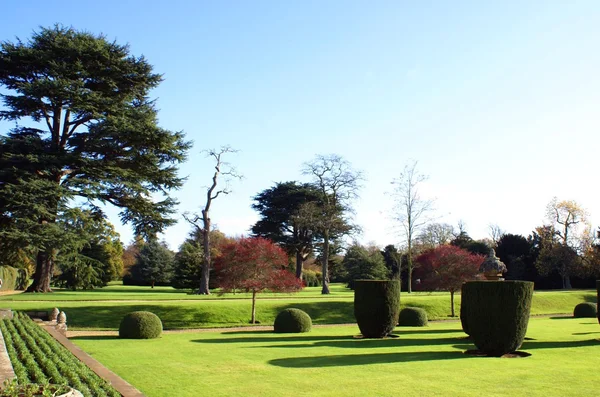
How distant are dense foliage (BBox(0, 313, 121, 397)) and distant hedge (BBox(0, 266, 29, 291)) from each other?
1273 inches

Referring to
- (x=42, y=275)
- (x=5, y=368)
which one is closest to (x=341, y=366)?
(x=5, y=368)

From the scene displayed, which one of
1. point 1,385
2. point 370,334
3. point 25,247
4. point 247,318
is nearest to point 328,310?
point 247,318

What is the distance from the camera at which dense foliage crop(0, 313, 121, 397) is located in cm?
907

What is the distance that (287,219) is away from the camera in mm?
62000

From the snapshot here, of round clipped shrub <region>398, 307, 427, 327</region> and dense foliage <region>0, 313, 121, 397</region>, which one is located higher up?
dense foliage <region>0, 313, 121, 397</region>

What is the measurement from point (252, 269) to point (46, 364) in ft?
54.8

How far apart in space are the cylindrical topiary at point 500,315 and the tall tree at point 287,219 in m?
46.3

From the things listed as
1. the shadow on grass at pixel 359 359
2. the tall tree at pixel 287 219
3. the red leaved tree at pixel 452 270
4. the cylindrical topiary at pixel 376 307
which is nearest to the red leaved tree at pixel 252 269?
the cylindrical topiary at pixel 376 307

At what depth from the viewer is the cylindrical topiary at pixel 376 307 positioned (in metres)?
20.0

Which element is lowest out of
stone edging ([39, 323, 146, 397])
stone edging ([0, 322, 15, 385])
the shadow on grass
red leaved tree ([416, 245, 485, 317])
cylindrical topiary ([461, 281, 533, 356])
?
the shadow on grass

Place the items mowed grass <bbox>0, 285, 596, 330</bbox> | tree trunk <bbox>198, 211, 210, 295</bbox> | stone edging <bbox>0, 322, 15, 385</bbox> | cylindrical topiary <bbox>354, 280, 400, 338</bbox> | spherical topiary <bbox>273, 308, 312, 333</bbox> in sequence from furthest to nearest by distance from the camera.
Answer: tree trunk <bbox>198, 211, 210, 295</bbox> → mowed grass <bbox>0, 285, 596, 330</bbox> → spherical topiary <bbox>273, 308, 312, 333</bbox> → cylindrical topiary <bbox>354, 280, 400, 338</bbox> → stone edging <bbox>0, 322, 15, 385</bbox>

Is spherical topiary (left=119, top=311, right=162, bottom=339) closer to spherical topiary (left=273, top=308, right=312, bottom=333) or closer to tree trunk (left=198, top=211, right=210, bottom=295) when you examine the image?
spherical topiary (left=273, top=308, right=312, bottom=333)

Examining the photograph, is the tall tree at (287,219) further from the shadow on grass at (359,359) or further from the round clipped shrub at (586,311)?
the shadow on grass at (359,359)

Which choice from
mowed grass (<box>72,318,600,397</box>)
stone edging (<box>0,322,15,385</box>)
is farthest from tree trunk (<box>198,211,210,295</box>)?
stone edging (<box>0,322,15,385</box>)
